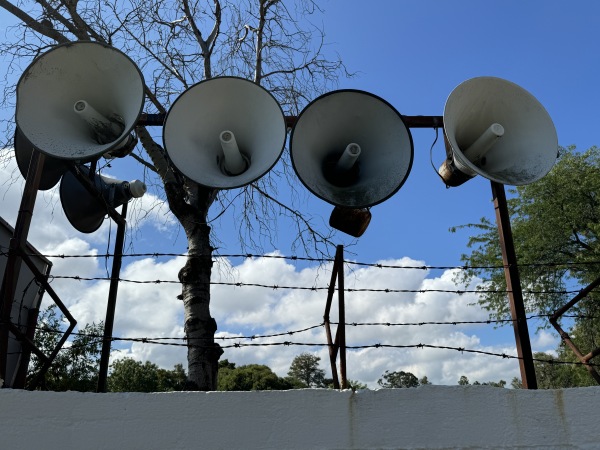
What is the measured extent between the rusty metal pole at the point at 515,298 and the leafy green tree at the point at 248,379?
54.4ft

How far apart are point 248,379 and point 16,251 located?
18.3 m

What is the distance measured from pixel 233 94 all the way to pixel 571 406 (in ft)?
9.00

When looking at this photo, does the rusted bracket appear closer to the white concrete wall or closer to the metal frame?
the white concrete wall

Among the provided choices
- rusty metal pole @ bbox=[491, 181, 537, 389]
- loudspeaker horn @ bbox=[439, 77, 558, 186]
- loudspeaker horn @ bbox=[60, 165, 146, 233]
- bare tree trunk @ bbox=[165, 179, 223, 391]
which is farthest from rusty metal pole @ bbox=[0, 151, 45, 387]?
rusty metal pole @ bbox=[491, 181, 537, 389]

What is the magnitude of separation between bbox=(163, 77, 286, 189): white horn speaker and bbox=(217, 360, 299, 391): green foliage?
16411mm

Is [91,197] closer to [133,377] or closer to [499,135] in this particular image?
[499,135]

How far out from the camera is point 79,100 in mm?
4191

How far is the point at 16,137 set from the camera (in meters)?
4.71

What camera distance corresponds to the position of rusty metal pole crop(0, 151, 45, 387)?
10.9 ft

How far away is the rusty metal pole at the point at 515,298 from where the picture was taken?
11.6 feet

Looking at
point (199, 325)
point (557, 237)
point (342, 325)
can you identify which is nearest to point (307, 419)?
point (342, 325)

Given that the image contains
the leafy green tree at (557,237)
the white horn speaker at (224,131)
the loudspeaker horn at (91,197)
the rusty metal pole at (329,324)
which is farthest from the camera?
the leafy green tree at (557,237)

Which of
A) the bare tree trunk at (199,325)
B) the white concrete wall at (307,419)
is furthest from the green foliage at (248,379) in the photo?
the white concrete wall at (307,419)

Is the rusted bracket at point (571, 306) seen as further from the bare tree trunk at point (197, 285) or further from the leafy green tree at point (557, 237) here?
the leafy green tree at point (557, 237)
